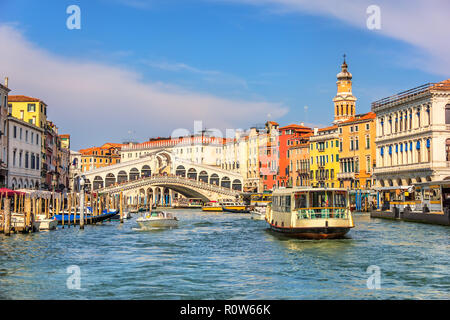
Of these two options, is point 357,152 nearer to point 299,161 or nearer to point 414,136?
point 299,161

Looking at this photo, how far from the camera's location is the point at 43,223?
2794cm

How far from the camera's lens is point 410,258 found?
16.8 meters

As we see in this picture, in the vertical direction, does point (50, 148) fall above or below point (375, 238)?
above

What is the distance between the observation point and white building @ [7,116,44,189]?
39.8 metres

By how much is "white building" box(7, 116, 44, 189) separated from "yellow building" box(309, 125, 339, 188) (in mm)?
26063

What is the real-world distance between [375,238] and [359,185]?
33.0 m

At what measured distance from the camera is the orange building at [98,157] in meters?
107

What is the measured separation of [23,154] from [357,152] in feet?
93.9

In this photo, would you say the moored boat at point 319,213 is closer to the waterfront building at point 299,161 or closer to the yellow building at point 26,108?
the yellow building at point 26,108

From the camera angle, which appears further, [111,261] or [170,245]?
[170,245]

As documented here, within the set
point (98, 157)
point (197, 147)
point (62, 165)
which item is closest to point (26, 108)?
point (62, 165)

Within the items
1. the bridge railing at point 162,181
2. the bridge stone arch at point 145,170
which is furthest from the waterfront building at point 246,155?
the bridge stone arch at point 145,170
